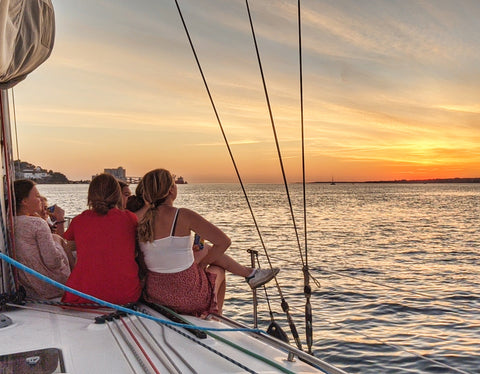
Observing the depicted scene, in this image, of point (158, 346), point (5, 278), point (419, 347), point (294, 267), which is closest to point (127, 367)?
point (158, 346)

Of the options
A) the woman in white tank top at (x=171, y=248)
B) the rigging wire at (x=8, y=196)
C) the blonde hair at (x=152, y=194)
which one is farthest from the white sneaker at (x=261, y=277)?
the rigging wire at (x=8, y=196)

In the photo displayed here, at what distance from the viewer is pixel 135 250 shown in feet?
12.6

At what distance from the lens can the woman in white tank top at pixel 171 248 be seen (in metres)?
3.61

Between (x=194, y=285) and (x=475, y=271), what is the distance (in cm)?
1491

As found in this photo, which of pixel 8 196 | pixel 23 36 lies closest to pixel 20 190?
pixel 8 196

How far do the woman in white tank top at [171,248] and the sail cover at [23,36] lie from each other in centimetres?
111

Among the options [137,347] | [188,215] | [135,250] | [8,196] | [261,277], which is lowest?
[137,347]

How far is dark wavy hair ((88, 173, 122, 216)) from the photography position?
12.1 feet

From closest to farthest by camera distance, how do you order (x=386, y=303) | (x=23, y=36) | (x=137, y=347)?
(x=137, y=347) → (x=23, y=36) → (x=386, y=303)

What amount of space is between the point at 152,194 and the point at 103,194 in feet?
1.25

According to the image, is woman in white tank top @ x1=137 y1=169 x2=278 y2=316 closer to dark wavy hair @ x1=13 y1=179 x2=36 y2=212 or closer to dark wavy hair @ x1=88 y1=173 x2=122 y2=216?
dark wavy hair @ x1=88 y1=173 x2=122 y2=216

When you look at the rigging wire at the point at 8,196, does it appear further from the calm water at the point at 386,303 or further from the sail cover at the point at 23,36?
the calm water at the point at 386,303

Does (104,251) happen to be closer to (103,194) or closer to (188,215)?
(103,194)

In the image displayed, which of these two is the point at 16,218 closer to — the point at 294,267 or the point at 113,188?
the point at 113,188
